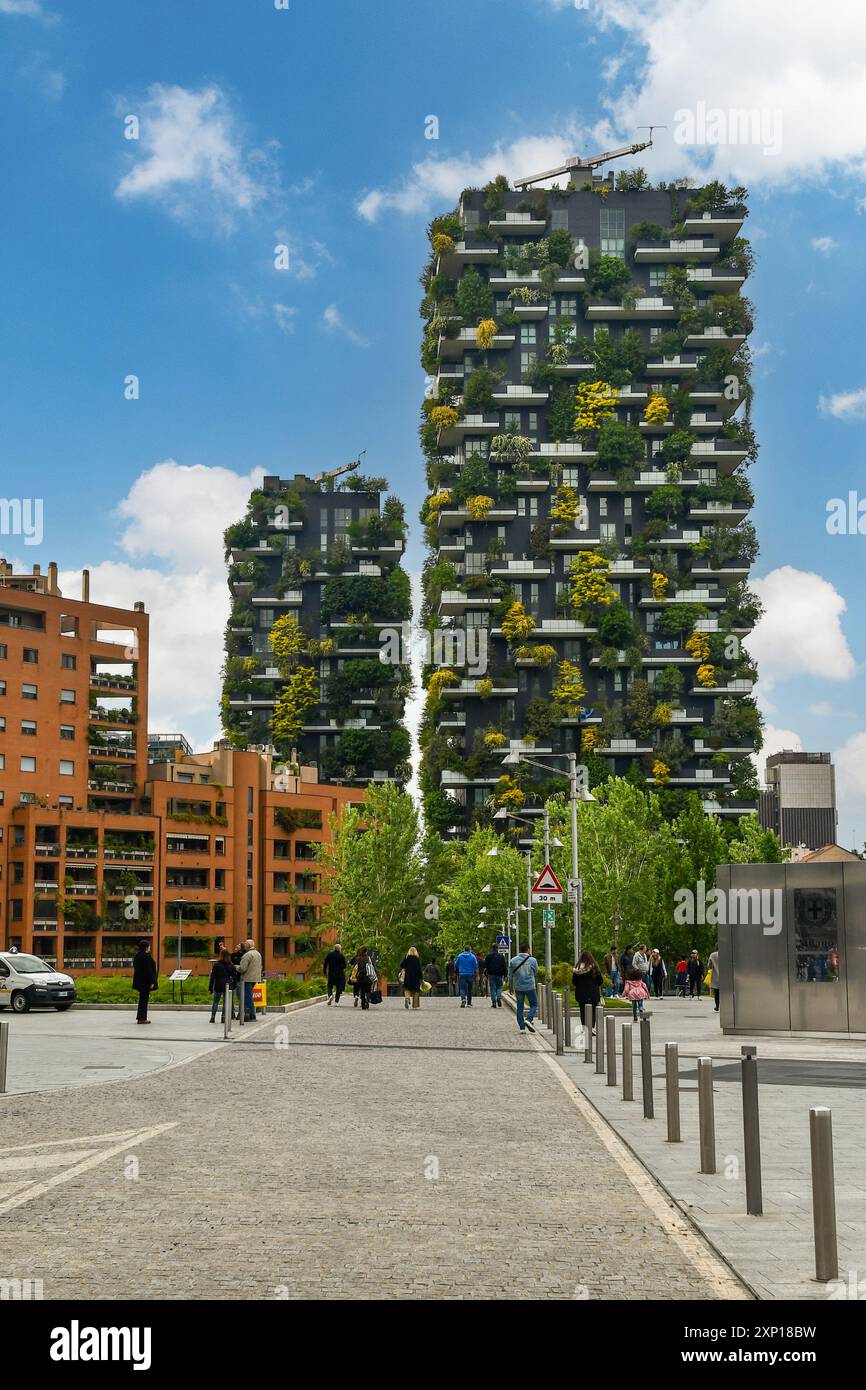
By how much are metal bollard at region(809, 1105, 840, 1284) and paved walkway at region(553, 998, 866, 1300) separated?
10 cm

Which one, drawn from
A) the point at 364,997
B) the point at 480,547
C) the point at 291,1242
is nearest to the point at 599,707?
the point at 480,547

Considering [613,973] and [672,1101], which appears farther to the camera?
[613,973]

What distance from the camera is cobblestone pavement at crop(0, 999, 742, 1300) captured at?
7.53 metres

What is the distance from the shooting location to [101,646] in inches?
4109

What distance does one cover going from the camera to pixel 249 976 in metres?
32.2

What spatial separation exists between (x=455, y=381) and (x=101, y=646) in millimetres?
32686

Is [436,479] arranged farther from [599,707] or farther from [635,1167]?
[635,1167]

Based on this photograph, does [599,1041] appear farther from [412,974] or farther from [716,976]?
[412,974]

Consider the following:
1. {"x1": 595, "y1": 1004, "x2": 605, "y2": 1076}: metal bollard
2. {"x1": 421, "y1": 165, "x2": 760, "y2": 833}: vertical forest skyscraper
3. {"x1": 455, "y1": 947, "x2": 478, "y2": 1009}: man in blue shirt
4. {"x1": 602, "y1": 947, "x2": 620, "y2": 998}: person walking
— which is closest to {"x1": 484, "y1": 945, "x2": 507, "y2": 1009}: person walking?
{"x1": 455, "y1": 947, "x2": 478, "y2": 1009}: man in blue shirt

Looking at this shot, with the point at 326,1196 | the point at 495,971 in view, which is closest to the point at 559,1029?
the point at 326,1196

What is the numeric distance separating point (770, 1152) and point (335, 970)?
95.6ft

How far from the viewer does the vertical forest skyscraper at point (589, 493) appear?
356ft

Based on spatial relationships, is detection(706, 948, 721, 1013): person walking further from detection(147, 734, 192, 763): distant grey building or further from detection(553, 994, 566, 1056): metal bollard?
detection(147, 734, 192, 763): distant grey building

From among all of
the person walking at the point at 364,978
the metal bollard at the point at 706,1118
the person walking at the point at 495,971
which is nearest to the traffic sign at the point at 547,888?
the person walking at the point at 364,978
